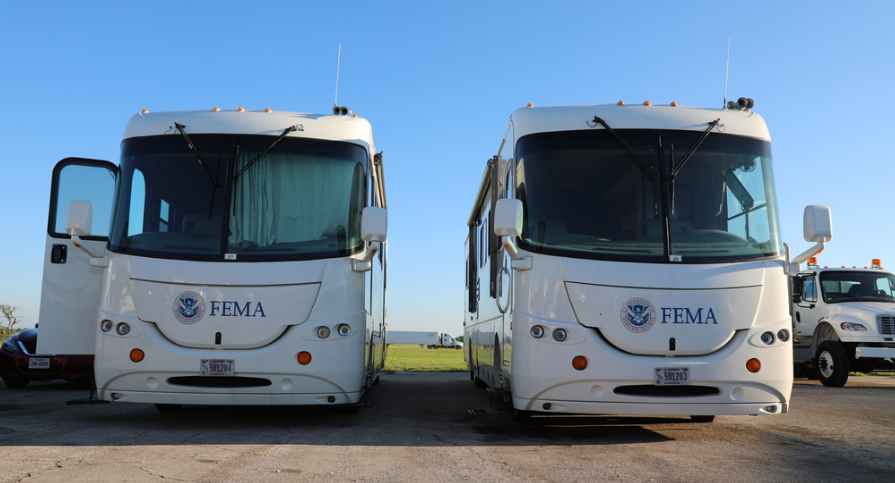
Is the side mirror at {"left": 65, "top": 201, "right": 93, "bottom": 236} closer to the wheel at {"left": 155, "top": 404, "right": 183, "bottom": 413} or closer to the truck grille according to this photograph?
the wheel at {"left": 155, "top": 404, "right": 183, "bottom": 413}

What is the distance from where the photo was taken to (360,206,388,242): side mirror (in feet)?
23.7

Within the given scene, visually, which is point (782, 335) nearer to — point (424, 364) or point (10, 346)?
point (10, 346)

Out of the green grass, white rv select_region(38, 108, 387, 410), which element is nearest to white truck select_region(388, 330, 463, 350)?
the green grass

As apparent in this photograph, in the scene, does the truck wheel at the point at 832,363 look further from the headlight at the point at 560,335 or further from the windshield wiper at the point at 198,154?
the windshield wiper at the point at 198,154

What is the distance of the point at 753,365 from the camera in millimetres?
6598

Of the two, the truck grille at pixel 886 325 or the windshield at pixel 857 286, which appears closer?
the truck grille at pixel 886 325

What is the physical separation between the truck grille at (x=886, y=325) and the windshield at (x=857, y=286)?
856 millimetres

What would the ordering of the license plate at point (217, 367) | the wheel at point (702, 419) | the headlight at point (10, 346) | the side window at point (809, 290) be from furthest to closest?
the side window at point (809, 290)
the headlight at point (10, 346)
the wheel at point (702, 419)
the license plate at point (217, 367)

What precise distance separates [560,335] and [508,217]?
112 cm

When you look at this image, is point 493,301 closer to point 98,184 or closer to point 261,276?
point 261,276

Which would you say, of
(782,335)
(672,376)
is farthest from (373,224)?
(782,335)

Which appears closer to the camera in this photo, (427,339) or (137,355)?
(137,355)

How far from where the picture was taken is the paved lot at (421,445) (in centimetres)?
516

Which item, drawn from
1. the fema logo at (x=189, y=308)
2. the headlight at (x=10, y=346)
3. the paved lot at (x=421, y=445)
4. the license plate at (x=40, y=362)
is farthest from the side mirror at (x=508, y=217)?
the headlight at (x=10, y=346)
